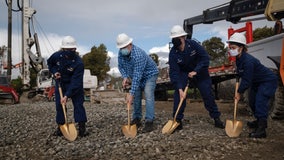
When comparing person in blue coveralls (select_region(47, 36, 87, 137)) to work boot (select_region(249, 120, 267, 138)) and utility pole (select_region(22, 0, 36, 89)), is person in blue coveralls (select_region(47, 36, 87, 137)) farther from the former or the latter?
utility pole (select_region(22, 0, 36, 89))

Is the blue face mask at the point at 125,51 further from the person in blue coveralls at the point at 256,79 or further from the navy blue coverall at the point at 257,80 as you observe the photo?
the navy blue coverall at the point at 257,80

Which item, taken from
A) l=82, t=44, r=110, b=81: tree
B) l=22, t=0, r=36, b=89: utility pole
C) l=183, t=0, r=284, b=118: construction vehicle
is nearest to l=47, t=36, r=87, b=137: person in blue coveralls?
l=183, t=0, r=284, b=118: construction vehicle

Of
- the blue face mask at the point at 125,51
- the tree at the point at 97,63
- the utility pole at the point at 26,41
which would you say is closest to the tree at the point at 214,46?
the tree at the point at 97,63

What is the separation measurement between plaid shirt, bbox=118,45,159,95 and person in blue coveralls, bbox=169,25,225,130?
15.9 inches

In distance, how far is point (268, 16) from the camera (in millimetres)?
7004

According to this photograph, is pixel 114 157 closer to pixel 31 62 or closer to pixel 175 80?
pixel 175 80

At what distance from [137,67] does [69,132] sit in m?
1.61

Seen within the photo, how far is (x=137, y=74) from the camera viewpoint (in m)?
6.02

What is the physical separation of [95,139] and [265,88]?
9.55 feet

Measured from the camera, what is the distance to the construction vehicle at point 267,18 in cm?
689

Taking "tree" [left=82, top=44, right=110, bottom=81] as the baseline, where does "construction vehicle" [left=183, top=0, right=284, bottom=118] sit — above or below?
below

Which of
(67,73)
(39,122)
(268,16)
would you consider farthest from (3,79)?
(268,16)

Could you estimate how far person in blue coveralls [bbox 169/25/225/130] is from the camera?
605cm

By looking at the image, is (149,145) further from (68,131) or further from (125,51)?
(125,51)
